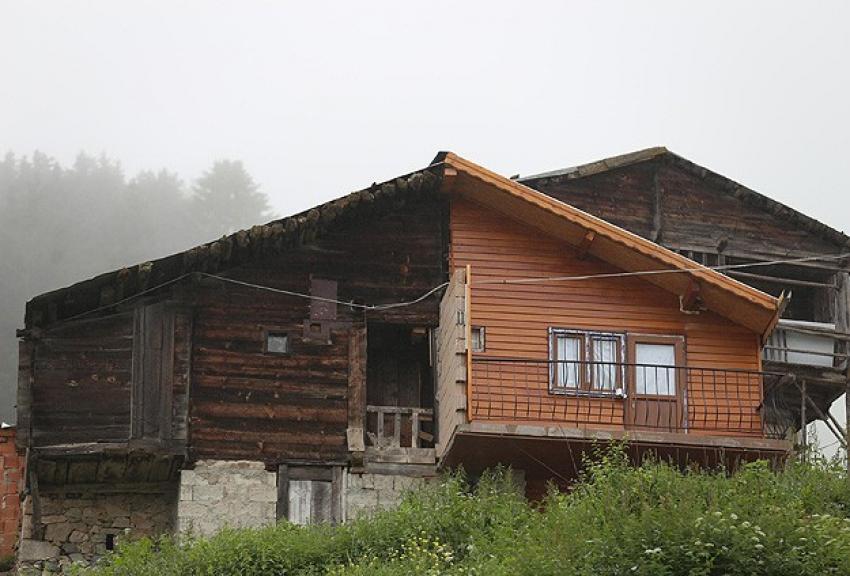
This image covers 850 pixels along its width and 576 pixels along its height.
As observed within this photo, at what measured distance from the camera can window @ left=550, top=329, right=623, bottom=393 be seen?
91.6 feet

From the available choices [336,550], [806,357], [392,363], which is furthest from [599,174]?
[336,550]

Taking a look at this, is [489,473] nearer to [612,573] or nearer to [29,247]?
[612,573]

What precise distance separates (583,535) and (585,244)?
32.2 feet

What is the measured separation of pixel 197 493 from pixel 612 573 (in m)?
9.72

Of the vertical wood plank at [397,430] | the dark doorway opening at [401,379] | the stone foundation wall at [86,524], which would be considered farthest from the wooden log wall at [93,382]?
the vertical wood plank at [397,430]

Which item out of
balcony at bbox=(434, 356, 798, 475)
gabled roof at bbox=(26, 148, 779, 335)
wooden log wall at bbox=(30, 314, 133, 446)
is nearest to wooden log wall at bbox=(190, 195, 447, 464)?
gabled roof at bbox=(26, 148, 779, 335)

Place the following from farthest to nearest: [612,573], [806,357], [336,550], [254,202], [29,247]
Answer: [254,202] < [29,247] < [806,357] < [336,550] < [612,573]

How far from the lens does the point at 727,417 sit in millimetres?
28250

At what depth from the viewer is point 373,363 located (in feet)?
95.2

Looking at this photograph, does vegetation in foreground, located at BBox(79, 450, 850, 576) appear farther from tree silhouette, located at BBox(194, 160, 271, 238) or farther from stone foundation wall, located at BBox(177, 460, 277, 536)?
tree silhouette, located at BBox(194, 160, 271, 238)

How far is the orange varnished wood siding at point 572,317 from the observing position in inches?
1104

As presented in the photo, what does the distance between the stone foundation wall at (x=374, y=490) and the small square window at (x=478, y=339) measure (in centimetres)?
240

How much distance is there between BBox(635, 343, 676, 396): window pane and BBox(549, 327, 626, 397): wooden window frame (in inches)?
11.8

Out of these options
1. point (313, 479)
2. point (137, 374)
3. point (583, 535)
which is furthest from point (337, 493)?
point (583, 535)
